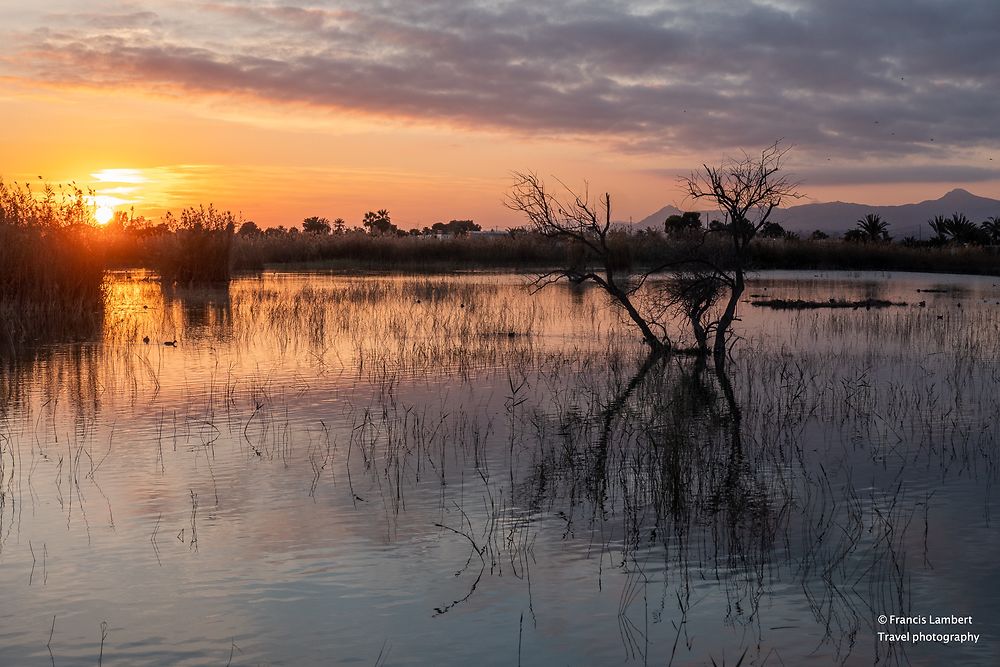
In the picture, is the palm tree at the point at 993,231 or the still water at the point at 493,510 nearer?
the still water at the point at 493,510

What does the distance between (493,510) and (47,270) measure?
1700 centimetres

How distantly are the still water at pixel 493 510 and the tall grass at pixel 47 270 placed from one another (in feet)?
12.4

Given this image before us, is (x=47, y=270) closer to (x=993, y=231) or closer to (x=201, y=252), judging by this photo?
(x=201, y=252)

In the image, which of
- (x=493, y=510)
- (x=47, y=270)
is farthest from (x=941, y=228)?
(x=493, y=510)

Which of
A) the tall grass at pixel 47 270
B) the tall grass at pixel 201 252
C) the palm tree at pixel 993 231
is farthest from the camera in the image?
the palm tree at pixel 993 231

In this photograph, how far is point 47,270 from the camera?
2209cm

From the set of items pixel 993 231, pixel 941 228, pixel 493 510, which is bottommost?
pixel 493 510

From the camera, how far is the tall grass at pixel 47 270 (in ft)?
70.0

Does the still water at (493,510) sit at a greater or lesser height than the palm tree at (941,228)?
lesser

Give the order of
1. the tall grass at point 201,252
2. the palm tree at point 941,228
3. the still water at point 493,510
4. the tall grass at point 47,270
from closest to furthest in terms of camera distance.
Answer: the still water at point 493,510, the tall grass at point 47,270, the tall grass at point 201,252, the palm tree at point 941,228

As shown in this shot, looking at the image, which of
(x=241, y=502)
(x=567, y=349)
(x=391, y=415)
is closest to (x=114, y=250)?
(x=567, y=349)

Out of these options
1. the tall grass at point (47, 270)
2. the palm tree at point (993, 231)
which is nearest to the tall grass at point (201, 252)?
the tall grass at point (47, 270)

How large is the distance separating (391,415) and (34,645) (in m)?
7.06

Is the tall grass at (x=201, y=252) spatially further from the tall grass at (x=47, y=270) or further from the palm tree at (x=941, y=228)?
the palm tree at (x=941, y=228)
